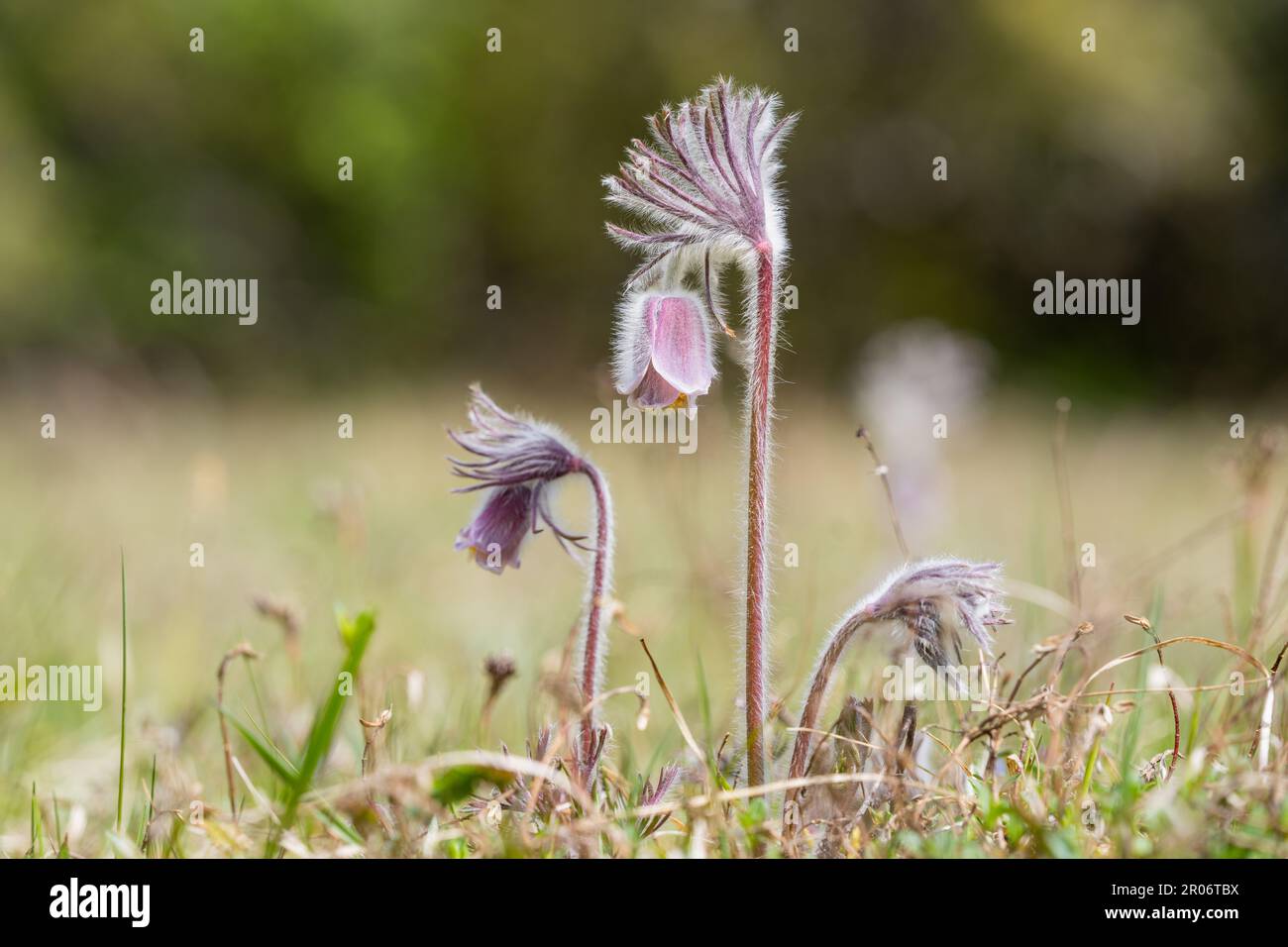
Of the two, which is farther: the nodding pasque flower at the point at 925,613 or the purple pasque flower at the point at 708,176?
the purple pasque flower at the point at 708,176

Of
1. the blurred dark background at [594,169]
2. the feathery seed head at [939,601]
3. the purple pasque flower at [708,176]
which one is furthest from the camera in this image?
the blurred dark background at [594,169]

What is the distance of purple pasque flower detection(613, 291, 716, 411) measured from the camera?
2.18 meters

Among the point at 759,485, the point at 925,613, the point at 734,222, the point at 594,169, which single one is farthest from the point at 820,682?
the point at 594,169

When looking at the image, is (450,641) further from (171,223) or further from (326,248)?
(326,248)

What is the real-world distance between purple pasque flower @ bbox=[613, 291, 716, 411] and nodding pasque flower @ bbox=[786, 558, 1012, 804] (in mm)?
470

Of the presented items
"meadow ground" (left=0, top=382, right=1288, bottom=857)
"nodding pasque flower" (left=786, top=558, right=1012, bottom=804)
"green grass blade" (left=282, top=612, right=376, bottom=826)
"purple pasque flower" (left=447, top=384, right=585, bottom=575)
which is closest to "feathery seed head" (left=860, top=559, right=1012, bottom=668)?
"nodding pasque flower" (left=786, top=558, right=1012, bottom=804)

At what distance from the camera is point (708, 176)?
88.5 inches

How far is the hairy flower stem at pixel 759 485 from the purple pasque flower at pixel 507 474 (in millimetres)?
322

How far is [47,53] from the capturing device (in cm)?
1939

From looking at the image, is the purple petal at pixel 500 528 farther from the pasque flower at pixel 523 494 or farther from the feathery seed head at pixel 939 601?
the feathery seed head at pixel 939 601

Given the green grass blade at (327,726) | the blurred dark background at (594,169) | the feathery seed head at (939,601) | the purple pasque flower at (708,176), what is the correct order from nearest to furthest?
the green grass blade at (327,726)
the feathery seed head at (939,601)
the purple pasque flower at (708,176)
the blurred dark background at (594,169)

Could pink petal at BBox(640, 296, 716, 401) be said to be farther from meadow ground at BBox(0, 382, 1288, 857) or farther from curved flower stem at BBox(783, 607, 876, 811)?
curved flower stem at BBox(783, 607, 876, 811)

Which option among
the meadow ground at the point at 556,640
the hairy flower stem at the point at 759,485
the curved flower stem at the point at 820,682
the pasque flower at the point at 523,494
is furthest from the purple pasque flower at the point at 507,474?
the curved flower stem at the point at 820,682

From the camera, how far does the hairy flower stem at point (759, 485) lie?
7.11ft
